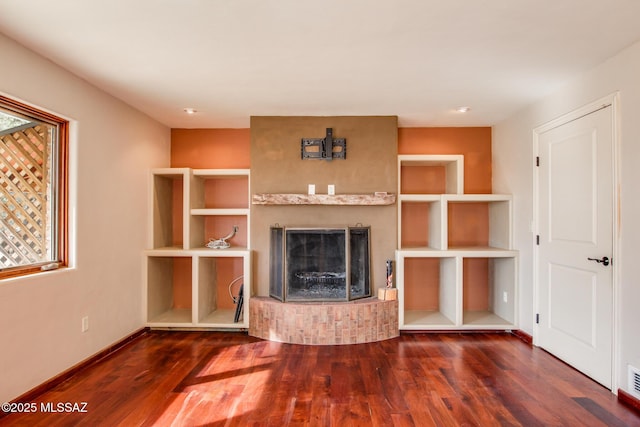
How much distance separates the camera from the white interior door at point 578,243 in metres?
2.63

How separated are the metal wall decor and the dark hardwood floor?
1.96 metres

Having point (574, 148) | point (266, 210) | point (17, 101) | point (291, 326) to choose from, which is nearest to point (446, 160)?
point (574, 148)

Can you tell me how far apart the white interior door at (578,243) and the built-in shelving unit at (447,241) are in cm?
65

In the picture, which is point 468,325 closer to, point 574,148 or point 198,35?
point 574,148

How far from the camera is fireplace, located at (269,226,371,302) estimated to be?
3766 millimetres

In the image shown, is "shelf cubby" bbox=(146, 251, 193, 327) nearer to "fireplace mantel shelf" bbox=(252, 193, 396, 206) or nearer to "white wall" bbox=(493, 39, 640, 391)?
"fireplace mantel shelf" bbox=(252, 193, 396, 206)

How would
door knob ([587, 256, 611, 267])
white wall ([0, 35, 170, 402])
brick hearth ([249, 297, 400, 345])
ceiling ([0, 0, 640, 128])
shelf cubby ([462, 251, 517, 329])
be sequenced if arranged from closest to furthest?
ceiling ([0, 0, 640, 128]) < white wall ([0, 35, 170, 402]) < door knob ([587, 256, 611, 267]) < brick hearth ([249, 297, 400, 345]) < shelf cubby ([462, 251, 517, 329])

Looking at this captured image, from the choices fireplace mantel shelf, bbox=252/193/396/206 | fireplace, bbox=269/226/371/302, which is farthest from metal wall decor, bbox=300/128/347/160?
fireplace, bbox=269/226/371/302

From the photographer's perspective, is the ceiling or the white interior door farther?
the white interior door

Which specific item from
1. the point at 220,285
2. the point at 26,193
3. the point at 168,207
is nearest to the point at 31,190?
the point at 26,193

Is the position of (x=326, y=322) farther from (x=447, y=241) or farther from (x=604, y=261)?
(x=604, y=261)

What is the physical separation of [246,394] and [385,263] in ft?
6.51

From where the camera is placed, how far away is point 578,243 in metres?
2.92

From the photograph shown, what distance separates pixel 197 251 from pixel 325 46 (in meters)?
2.51
